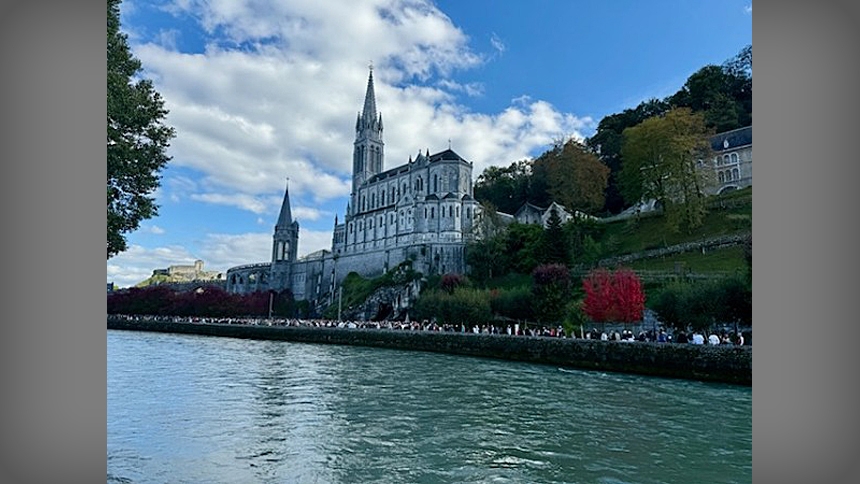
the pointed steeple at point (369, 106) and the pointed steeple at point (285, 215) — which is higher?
the pointed steeple at point (369, 106)

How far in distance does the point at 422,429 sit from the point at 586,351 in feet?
36.9

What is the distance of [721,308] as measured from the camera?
61.1 ft

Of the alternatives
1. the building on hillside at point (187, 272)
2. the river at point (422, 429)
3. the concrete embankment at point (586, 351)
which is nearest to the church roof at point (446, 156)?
the concrete embankment at point (586, 351)

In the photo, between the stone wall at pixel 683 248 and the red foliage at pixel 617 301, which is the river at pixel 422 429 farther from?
the stone wall at pixel 683 248

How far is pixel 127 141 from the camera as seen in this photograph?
33.2 feet

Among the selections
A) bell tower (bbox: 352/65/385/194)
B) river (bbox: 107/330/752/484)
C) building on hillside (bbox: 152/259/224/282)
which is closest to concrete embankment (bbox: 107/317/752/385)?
river (bbox: 107/330/752/484)

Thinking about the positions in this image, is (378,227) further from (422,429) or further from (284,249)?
(422,429)

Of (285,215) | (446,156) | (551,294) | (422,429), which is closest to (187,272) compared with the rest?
(285,215)

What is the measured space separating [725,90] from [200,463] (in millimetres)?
53830

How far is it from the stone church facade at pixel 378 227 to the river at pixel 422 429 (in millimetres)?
34377

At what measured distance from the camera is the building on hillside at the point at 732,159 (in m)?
41.9
